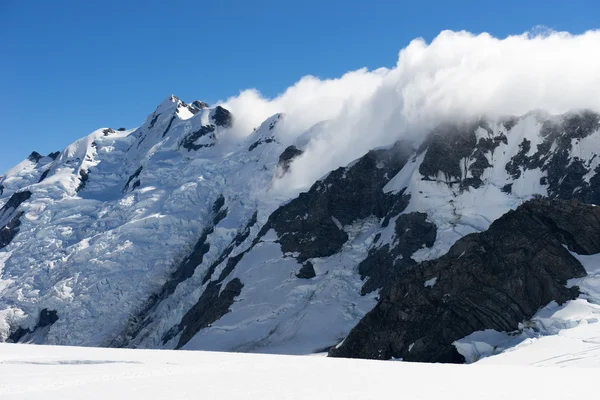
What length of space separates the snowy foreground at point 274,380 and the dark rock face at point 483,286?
19118 mm

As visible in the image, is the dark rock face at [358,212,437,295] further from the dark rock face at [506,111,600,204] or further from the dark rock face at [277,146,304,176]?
the dark rock face at [277,146,304,176]

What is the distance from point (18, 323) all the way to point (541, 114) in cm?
12798

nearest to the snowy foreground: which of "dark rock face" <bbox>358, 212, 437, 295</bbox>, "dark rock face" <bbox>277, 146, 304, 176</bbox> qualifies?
"dark rock face" <bbox>358, 212, 437, 295</bbox>

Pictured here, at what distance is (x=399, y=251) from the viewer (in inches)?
4220

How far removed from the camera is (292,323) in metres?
99.6

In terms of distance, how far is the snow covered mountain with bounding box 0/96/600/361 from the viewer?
71375mm

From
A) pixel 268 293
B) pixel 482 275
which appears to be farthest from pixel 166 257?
pixel 482 275

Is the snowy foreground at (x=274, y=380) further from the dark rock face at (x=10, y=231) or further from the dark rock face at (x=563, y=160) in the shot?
the dark rock face at (x=10, y=231)

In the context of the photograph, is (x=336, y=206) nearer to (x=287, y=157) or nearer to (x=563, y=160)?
(x=287, y=157)

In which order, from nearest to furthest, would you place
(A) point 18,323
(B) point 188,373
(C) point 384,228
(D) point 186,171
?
1. (B) point 188,373
2. (C) point 384,228
3. (A) point 18,323
4. (D) point 186,171

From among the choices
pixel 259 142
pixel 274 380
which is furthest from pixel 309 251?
pixel 274 380

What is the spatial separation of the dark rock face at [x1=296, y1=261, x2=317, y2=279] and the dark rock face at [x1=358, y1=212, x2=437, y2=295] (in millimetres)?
8624

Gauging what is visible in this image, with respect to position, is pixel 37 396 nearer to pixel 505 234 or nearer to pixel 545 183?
pixel 505 234

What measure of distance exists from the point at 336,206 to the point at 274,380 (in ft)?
325
